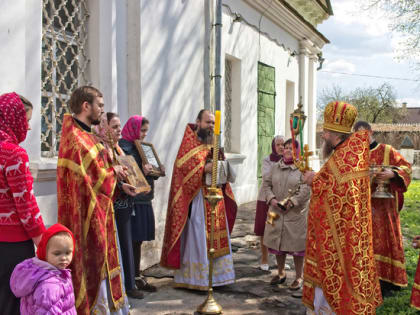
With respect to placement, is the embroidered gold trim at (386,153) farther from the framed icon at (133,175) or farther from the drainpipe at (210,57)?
the drainpipe at (210,57)

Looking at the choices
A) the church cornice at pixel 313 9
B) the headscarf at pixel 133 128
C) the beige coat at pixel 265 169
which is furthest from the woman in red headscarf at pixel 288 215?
the church cornice at pixel 313 9

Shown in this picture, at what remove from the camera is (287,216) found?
Result: 504 centimetres

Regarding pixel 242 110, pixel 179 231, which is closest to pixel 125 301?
pixel 179 231

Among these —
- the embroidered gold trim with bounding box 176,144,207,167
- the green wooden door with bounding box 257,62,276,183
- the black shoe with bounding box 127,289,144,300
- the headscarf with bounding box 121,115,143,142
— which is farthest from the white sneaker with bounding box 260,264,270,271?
the green wooden door with bounding box 257,62,276,183

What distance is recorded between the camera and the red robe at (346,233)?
3.46 meters

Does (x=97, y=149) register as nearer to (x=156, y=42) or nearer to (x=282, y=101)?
(x=156, y=42)

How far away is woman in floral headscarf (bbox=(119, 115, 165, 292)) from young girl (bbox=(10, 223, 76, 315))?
2200 mm

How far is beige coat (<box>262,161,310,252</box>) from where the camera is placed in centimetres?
495

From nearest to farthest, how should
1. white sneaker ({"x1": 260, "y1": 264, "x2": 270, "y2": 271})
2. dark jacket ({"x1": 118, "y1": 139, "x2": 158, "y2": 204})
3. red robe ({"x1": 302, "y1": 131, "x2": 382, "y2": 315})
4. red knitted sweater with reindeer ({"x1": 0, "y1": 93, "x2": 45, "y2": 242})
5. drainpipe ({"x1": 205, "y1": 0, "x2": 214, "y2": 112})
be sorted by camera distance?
red knitted sweater with reindeer ({"x1": 0, "y1": 93, "x2": 45, "y2": 242})
red robe ({"x1": 302, "y1": 131, "x2": 382, "y2": 315})
dark jacket ({"x1": 118, "y1": 139, "x2": 158, "y2": 204})
white sneaker ({"x1": 260, "y1": 264, "x2": 270, "y2": 271})
drainpipe ({"x1": 205, "y1": 0, "x2": 214, "y2": 112})

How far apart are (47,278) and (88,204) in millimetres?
932

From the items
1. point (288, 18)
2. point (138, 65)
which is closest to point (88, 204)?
point (138, 65)

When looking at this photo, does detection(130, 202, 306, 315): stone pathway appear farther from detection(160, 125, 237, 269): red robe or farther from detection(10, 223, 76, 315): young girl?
detection(10, 223, 76, 315): young girl

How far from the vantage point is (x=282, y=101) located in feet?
42.8

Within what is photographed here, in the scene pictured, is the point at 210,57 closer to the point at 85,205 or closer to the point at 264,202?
the point at 264,202
